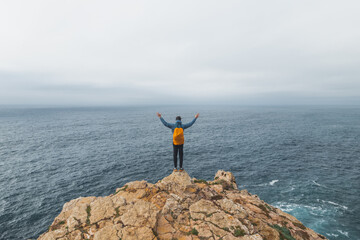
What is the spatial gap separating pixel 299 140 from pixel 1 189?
359 feet

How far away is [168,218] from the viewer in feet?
35.9

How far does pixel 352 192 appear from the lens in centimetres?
3612

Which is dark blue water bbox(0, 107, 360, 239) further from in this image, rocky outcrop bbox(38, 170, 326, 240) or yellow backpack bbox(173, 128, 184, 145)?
yellow backpack bbox(173, 128, 184, 145)

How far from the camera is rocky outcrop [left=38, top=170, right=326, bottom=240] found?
31.8ft

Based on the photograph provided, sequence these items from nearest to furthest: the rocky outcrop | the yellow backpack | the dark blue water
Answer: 1. the rocky outcrop
2. the yellow backpack
3. the dark blue water

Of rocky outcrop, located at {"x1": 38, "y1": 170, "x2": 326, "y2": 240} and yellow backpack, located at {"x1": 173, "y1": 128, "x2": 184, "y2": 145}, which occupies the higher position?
yellow backpack, located at {"x1": 173, "y1": 128, "x2": 184, "y2": 145}

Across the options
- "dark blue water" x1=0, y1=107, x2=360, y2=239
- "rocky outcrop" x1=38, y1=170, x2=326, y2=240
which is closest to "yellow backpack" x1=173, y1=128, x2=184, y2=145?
"rocky outcrop" x1=38, y1=170, x2=326, y2=240

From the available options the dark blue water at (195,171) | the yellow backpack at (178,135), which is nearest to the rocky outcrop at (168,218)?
the yellow backpack at (178,135)

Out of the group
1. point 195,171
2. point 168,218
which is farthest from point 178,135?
point 195,171

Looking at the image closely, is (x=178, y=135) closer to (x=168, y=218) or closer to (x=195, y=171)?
(x=168, y=218)

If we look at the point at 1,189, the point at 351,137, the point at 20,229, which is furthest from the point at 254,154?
the point at 1,189

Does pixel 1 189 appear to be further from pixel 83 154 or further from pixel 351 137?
pixel 351 137

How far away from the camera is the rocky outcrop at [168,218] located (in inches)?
382

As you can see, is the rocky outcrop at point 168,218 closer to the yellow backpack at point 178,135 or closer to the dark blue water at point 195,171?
the yellow backpack at point 178,135
